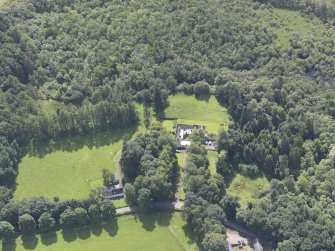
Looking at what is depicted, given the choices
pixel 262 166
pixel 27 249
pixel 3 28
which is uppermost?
pixel 3 28

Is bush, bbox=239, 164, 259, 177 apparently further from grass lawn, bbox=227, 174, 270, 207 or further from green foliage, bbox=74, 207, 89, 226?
green foliage, bbox=74, 207, 89, 226

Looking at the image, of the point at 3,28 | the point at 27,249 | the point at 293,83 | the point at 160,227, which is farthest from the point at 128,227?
the point at 3,28

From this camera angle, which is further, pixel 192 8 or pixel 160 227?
pixel 192 8

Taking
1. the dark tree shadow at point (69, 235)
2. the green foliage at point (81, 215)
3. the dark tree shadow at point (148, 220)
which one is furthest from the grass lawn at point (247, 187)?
the dark tree shadow at point (69, 235)

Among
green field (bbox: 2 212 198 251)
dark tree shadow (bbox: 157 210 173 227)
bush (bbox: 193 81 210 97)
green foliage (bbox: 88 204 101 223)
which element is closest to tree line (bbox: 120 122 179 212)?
dark tree shadow (bbox: 157 210 173 227)

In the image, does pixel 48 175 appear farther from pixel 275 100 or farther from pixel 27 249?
pixel 275 100

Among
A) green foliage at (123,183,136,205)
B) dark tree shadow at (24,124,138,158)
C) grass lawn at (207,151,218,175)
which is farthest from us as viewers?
dark tree shadow at (24,124,138,158)

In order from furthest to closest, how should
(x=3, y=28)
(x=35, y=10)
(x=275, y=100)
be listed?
(x=35, y=10) < (x=3, y=28) < (x=275, y=100)
